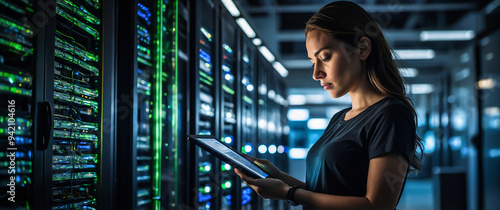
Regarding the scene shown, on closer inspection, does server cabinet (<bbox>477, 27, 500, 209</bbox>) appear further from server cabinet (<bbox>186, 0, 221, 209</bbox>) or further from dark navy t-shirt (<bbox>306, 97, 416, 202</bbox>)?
dark navy t-shirt (<bbox>306, 97, 416, 202</bbox>)

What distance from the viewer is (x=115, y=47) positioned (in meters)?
2.38

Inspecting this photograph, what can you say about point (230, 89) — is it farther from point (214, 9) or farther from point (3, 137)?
point (3, 137)

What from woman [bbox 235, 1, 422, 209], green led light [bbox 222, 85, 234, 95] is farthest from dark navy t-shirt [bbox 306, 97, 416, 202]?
green led light [bbox 222, 85, 234, 95]

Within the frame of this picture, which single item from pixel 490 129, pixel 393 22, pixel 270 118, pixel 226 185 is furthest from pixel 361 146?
pixel 393 22

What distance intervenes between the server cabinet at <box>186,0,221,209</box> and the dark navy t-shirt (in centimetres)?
174

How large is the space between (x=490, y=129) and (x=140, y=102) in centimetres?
610

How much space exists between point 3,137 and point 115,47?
0.93 meters

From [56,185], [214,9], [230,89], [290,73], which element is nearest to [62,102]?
[56,185]

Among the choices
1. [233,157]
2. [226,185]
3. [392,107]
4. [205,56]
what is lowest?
[226,185]

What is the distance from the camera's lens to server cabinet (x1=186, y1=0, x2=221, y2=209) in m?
3.05

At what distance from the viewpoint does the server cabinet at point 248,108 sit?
451cm

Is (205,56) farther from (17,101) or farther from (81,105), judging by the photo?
(17,101)

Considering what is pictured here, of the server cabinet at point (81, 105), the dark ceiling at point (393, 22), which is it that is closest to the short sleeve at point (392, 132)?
the server cabinet at point (81, 105)

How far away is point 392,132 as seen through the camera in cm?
123
